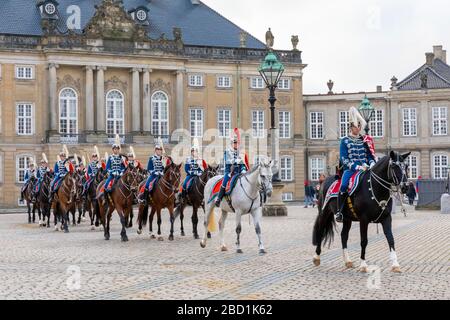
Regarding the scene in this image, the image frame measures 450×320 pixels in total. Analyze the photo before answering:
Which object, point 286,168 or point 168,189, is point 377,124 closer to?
point 286,168

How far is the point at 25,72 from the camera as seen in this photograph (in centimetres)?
5575

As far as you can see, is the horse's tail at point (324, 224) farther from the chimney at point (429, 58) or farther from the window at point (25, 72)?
the chimney at point (429, 58)

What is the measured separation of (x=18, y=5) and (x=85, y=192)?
116 feet

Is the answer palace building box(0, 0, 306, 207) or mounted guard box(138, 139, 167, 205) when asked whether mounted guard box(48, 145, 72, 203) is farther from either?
palace building box(0, 0, 306, 207)

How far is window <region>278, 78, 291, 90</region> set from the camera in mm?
63812

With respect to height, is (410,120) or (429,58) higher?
(429,58)

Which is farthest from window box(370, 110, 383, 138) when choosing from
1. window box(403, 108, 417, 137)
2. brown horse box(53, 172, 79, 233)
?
brown horse box(53, 172, 79, 233)

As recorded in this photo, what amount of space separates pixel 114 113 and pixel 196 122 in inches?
265

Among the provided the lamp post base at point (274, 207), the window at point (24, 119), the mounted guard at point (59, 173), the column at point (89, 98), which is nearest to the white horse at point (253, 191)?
the mounted guard at point (59, 173)

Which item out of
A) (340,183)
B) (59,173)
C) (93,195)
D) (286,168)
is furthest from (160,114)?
(340,183)

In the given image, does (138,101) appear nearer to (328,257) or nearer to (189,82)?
(189,82)

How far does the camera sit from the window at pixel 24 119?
55844 mm
